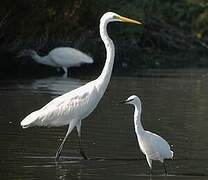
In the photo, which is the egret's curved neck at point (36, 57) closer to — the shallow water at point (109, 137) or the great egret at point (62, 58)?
the great egret at point (62, 58)

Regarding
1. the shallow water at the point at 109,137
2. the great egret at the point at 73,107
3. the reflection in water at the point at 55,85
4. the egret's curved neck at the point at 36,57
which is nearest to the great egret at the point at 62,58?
the egret's curved neck at the point at 36,57

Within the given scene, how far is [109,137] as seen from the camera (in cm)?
1492

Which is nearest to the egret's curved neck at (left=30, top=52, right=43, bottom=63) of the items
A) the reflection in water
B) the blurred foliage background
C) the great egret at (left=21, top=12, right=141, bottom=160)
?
the blurred foliage background

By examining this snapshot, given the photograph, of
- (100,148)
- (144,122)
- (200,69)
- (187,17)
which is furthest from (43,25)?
(187,17)

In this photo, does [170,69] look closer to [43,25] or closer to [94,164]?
[43,25]

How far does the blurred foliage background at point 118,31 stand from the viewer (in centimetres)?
2856

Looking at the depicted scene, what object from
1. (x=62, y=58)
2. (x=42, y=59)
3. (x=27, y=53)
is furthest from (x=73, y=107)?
(x=27, y=53)

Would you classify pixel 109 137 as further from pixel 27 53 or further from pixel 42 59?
pixel 27 53

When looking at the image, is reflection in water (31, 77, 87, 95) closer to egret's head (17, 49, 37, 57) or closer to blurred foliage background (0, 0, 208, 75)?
blurred foliage background (0, 0, 208, 75)

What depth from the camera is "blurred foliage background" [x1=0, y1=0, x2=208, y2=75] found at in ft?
93.7

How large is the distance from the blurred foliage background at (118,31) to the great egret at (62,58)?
742 millimetres

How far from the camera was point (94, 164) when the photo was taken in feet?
41.1

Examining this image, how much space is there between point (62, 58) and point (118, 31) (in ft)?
28.0

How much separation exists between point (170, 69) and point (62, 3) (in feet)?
22.2
